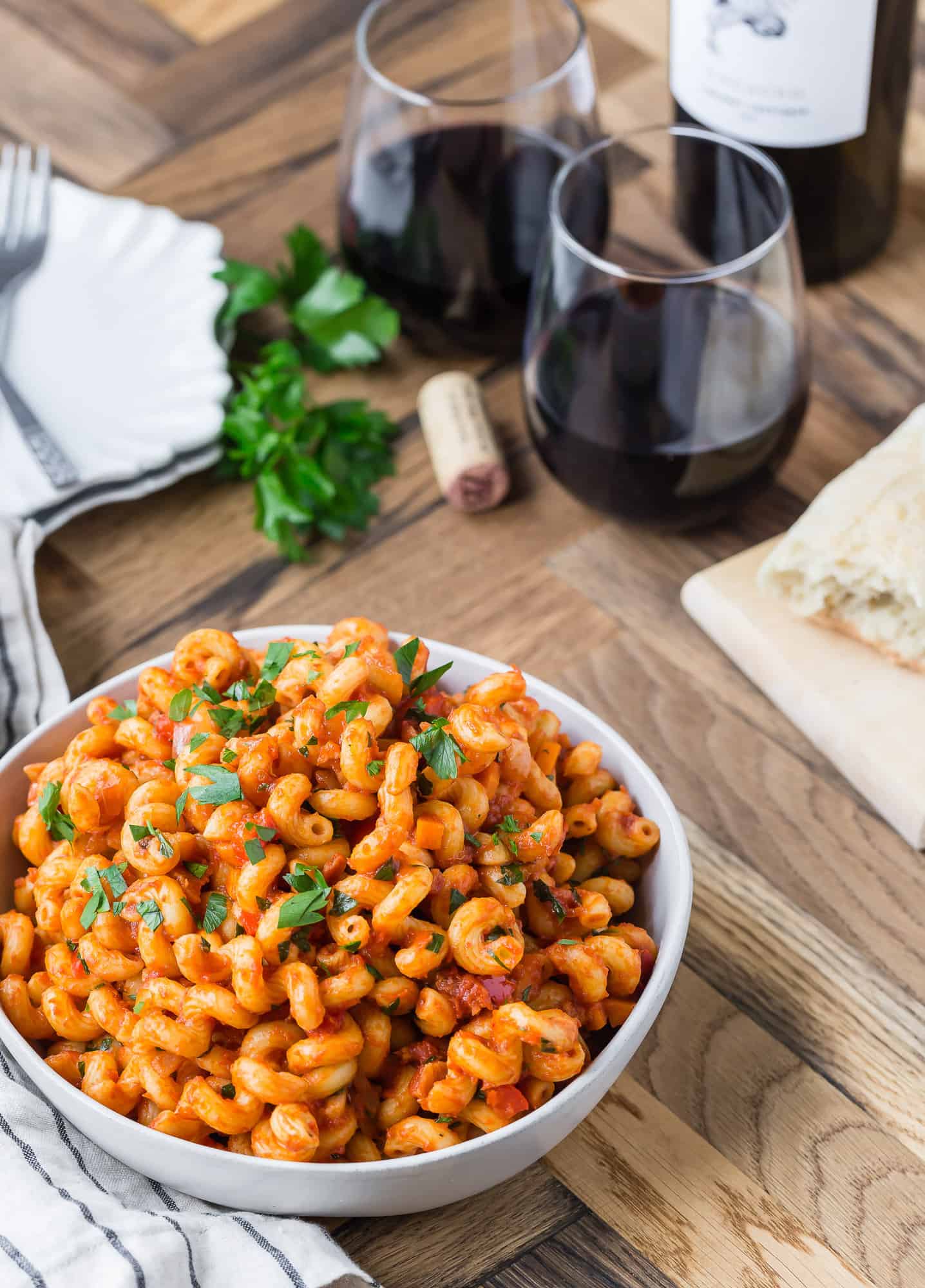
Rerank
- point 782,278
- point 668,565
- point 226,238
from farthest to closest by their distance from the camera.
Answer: point 226,238, point 668,565, point 782,278

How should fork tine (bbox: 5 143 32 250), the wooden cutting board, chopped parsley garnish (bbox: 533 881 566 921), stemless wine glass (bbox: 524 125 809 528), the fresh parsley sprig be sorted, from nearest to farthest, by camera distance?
chopped parsley garnish (bbox: 533 881 566 921) → the wooden cutting board → stemless wine glass (bbox: 524 125 809 528) → the fresh parsley sprig → fork tine (bbox: 5 143 32 250)

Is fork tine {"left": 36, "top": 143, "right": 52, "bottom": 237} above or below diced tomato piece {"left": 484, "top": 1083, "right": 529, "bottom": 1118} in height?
above

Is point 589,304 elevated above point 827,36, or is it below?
below

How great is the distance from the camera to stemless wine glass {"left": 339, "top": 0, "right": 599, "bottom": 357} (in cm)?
143

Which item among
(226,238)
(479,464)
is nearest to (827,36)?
(479,464)

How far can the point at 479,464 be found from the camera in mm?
1391

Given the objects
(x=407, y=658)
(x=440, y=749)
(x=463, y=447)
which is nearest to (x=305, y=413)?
(x=463, y=447)

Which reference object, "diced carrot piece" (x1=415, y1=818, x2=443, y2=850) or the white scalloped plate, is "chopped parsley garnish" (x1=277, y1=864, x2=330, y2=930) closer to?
"diced carrot piece" (x1=415, y1=818, x2=443, y2=850)

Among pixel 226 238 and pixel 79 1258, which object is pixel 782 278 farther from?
pixel 79 1258

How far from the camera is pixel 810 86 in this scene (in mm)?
1393

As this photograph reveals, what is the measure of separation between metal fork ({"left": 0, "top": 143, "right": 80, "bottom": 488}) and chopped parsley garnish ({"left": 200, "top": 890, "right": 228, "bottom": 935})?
627mm

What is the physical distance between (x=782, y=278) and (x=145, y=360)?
0.64 meters

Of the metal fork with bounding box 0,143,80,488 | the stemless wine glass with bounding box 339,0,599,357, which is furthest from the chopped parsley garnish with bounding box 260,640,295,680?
the stemless wine glass with bounding box 339,0,599,357

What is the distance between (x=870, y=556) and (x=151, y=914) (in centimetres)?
64
